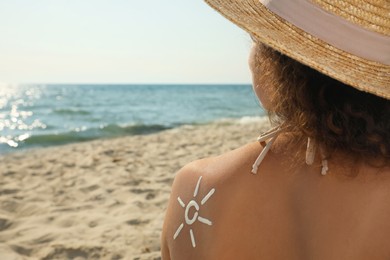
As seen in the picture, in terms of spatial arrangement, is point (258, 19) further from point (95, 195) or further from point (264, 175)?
point (95, 195)

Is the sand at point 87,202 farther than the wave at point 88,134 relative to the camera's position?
No

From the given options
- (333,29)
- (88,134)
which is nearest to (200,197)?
(333,29)

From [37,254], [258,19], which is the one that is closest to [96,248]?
[37,254]

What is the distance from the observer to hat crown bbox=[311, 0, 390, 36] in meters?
1.20

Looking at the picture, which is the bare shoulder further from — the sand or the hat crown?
the sand

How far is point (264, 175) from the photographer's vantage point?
114 centimetres

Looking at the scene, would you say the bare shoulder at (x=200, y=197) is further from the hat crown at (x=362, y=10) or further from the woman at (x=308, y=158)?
the hat crown at (x=362, y=10)

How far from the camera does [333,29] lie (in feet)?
3.97

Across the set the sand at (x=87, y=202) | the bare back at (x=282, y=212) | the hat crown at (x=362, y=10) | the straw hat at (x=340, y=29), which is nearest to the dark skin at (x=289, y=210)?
the bare back at (x=282, y=212)

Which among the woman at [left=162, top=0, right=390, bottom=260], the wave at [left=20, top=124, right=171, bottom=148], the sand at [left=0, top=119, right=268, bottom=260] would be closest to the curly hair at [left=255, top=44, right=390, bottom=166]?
the woman at [left=162, top=0, right=390, bottom=260]

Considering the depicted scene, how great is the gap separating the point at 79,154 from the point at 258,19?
5379 mm

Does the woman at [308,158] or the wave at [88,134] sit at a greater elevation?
the woman at [308,158]

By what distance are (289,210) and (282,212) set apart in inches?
0.7

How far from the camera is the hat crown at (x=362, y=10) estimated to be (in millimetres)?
1203
